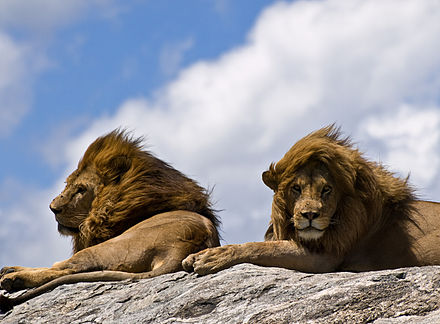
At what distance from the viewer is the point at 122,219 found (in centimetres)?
680

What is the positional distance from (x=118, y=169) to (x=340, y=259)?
2.21 meters

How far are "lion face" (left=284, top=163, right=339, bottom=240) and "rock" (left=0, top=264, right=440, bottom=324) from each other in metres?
0.40

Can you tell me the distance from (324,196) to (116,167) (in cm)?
208

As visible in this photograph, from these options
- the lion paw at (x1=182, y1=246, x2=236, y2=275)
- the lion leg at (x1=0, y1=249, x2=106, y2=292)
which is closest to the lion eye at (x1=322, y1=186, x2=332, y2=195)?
the lion paw at (x1=182, y1=246, x2=236, y2=275)

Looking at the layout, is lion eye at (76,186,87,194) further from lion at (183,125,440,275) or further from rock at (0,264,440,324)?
Answer: lion at (183,125,440,275)

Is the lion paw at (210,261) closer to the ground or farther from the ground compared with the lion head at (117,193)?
closer to the ground

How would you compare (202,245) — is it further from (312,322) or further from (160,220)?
(312,322)

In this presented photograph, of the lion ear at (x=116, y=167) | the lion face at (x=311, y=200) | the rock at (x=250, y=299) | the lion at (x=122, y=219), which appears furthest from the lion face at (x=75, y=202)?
the lion face at (x=311, y=200)

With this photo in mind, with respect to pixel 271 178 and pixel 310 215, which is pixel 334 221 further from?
pixel 271 178

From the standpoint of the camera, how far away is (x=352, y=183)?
5.99 meters

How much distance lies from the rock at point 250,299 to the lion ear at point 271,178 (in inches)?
29.6

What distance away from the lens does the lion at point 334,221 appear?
5840 mm

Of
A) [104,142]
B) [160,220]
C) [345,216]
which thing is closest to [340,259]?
[345,216]

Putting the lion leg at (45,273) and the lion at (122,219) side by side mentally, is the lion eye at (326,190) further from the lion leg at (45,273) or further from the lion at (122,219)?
the lion leg at (45,273)
